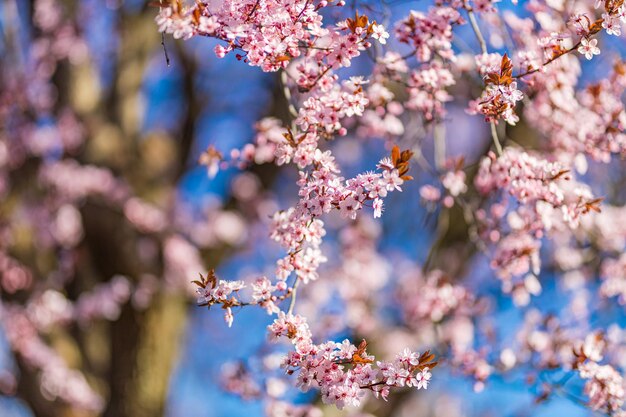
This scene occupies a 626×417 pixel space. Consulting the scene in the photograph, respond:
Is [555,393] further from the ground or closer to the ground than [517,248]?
closer to the ground

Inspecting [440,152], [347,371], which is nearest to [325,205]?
[347,371]

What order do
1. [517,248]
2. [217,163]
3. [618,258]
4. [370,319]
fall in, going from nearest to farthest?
[217,163] → [517,248] → [618,258] → [370,319]

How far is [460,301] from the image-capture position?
4945mm

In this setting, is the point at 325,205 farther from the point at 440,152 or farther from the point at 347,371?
the point at 440,152

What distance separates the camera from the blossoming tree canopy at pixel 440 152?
2.54m

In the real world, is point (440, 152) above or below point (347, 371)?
above

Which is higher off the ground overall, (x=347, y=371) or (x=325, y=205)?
(x=325, y=205)

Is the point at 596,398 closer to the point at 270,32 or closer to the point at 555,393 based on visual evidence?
the point at 555,393

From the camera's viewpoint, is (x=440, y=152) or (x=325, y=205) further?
(x=440, y=152)

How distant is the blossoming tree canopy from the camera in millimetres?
2541

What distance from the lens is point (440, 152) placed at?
3.89 m

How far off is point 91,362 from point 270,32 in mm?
5253

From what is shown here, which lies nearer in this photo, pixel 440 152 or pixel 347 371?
pixel 347 371

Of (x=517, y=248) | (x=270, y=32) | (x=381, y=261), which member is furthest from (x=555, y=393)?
(x=381, y=261)
